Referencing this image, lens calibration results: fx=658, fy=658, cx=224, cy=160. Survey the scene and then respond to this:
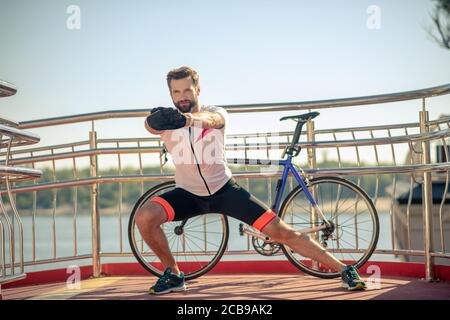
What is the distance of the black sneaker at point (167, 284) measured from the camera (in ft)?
14.9

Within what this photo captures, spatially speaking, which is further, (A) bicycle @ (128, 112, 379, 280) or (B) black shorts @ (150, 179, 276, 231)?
(A) bicycle @ (128, 112, 379, 280)

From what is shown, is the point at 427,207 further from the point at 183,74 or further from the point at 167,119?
the point at 167,119

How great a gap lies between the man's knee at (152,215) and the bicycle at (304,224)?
2.39ft

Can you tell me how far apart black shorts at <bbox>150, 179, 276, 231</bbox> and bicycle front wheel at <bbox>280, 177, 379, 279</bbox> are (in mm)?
750

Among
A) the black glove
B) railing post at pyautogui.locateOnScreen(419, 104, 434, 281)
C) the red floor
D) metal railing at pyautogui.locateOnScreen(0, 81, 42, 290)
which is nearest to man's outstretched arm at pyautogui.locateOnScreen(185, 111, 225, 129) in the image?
the black glove

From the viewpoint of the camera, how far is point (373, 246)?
17.0ft

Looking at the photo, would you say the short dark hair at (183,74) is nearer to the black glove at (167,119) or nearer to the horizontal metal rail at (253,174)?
the black glove at (167,119)

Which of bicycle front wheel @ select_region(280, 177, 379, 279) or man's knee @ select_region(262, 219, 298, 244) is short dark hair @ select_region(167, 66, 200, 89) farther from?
Answer: bicycle front wheel @ select_region(280, 177, 379, 279)

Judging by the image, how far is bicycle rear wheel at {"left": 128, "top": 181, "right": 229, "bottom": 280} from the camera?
521cm

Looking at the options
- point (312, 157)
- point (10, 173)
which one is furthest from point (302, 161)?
point (10, 173)

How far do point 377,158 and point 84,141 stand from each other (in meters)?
2.69

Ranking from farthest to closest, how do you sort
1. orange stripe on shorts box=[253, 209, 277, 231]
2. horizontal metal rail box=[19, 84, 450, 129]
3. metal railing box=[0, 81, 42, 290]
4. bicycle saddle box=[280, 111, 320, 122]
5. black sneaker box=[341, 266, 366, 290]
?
horizontal metal rail box=[19, 84, 450, 129]
bicycle saddle box=[280, 111, 320, 122]
black sneaker box=[341, 266, 366, 290]
orange stripe on shorts box=[253, 209, 277, 231]
metal railing box=[0, 81, 42, 290]

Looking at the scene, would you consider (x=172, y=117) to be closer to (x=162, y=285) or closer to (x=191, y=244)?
(x=162, y=285)

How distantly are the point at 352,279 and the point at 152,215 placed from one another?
1.44 meters
